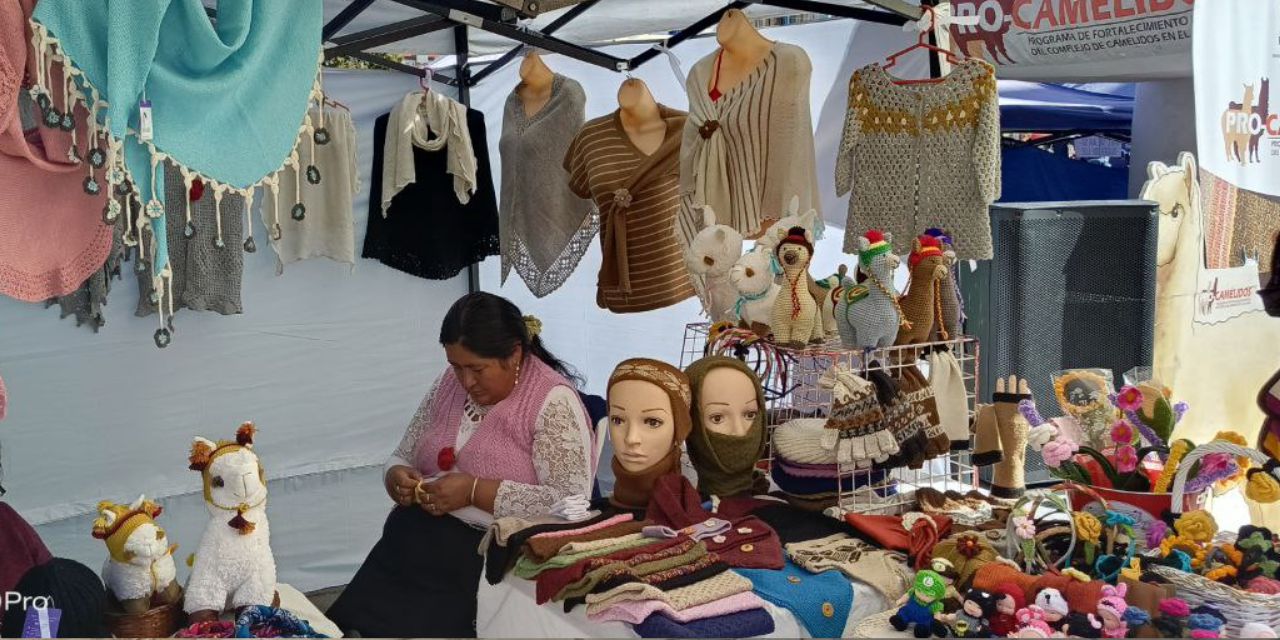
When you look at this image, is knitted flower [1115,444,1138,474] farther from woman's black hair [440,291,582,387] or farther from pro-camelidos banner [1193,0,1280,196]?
woman's black hair [440,291,582,387]

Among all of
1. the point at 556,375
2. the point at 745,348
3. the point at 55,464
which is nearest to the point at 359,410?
the point at 55,464

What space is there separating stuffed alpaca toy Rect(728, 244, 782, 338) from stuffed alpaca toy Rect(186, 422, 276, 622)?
4.39ft

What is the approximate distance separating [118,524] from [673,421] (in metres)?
1.18

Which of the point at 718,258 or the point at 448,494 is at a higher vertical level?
the point at 718,258

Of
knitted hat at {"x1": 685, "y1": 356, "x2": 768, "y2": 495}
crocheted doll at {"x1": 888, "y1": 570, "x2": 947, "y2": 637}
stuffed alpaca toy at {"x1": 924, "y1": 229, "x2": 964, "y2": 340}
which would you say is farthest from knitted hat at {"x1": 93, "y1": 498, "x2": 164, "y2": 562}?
stuffed alpaca toy at {"x1": 924, "y1": 229, "x2": 964, "y2": 340}

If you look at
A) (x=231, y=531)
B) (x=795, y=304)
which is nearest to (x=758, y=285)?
(x=795, y=304)

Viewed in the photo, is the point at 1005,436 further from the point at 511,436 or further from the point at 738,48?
the point at 738,48

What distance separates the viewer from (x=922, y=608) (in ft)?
7.23

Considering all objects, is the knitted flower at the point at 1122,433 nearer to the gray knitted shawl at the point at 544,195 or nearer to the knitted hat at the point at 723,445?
the knitted hat at the point at 723,445

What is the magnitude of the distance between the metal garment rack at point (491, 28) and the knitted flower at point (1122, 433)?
124 centimetres

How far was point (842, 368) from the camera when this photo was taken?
2.72m

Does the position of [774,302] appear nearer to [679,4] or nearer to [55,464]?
[679,4]

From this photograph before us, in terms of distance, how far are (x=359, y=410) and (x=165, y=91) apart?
2904mm

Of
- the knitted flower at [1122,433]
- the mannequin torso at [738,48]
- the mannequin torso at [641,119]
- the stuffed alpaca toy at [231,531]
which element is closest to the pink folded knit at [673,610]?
the stuffed alpaca toy at [231,531]
